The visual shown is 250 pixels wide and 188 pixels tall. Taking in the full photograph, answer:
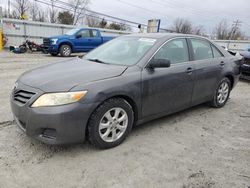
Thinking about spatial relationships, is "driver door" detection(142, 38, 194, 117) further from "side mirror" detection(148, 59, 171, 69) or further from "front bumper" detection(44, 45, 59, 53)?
"front bumper" detection(44, 45, 59, 53)

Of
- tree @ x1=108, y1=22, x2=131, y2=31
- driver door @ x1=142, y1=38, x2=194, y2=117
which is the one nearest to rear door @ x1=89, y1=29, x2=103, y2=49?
driver door @ x1=142, y1=38, x2=194, y2=117

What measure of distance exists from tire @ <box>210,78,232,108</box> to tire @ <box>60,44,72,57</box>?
10.5m

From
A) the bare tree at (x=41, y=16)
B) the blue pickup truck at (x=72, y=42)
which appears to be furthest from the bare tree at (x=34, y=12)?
the blue pickup truck at (x=72, y=42)

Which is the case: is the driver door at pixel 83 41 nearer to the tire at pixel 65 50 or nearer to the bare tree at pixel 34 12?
the tire at pixel 65 50

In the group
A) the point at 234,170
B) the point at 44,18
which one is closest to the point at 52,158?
the point at 234,170

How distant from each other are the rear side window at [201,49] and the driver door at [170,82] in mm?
259

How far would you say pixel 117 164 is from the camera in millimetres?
2660

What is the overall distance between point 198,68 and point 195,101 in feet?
2.00

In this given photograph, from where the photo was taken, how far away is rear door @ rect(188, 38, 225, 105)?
402cm

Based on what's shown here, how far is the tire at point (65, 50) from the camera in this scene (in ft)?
43.4

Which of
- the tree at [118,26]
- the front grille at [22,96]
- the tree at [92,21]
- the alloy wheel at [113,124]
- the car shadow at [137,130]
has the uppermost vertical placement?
the tree at [92,21]

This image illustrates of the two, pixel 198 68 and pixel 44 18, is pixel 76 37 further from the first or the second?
pixel 44 18

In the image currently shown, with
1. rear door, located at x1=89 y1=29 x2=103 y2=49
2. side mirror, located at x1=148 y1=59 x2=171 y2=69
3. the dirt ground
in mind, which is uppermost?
rear door, located at x1=89 y1=29 x2=103 y2=49

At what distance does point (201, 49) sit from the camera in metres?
4.27
